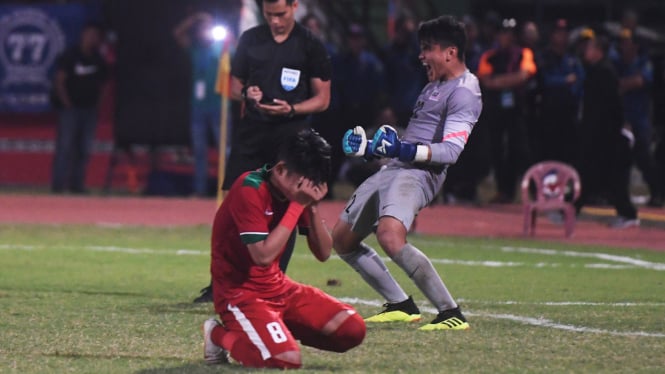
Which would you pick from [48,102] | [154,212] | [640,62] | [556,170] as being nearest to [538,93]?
[640,62]

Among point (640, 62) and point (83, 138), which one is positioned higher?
point (640, 62)

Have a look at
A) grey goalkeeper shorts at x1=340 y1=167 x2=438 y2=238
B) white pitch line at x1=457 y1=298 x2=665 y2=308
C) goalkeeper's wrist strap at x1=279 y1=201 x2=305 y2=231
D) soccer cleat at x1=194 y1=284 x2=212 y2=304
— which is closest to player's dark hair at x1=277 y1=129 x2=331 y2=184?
goalkeeper's wrist strap at x1=279 y1=201 x2=305 y2=231

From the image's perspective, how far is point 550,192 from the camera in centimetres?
1666

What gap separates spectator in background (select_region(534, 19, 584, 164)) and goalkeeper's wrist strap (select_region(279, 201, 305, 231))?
42.9 ft

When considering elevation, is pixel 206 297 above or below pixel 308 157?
below

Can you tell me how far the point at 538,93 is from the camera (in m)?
20.3

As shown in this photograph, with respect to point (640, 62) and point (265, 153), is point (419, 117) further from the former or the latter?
point (640, 62)

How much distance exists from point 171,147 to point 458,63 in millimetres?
13814

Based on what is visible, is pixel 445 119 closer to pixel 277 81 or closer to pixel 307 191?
pixel 277 81

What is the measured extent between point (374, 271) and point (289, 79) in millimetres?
1573

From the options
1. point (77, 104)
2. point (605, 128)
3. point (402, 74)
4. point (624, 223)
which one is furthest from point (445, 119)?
point (77, 104)

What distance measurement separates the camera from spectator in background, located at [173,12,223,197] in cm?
2047

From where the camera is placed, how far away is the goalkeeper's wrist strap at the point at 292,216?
23.6ft

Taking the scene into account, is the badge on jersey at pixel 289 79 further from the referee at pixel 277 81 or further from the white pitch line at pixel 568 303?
the white pitch line at pixel 568 303
